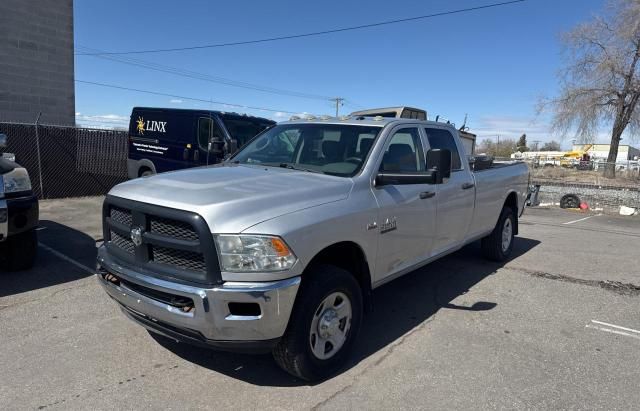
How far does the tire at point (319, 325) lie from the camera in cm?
311

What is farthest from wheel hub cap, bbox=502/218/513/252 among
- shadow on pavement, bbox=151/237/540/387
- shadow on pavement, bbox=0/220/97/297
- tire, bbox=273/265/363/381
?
shadow on pavement, bbox=0/220/97/297

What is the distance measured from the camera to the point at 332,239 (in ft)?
10.8

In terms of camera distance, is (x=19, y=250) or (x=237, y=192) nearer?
(x=237, y=192)

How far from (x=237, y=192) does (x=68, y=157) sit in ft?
36.1

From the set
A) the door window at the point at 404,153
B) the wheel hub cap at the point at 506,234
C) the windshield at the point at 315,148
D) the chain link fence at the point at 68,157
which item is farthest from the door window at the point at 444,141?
the chain link fence at the point at 68,157

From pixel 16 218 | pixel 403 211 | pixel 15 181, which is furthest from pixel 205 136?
pixel 403 211

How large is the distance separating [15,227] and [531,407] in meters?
5.28

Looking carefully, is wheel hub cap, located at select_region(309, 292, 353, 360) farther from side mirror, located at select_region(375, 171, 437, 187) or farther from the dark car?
the dark car

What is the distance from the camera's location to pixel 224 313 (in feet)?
9.39

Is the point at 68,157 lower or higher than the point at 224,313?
higher

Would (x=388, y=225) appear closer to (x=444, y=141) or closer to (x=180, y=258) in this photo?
(x=180, y=258)

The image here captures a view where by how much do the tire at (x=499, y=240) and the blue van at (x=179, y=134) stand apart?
5431mm

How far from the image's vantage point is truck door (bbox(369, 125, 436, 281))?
3.93 m

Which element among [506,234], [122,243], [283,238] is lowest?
[506,234]
